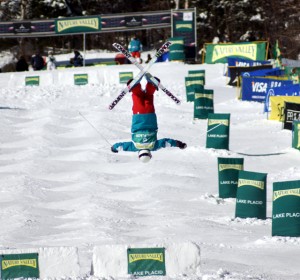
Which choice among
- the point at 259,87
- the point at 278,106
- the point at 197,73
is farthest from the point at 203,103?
the point at 197,73

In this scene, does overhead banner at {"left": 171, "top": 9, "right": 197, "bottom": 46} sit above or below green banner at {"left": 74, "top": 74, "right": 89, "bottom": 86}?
above

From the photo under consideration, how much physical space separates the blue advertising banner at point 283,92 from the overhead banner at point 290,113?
1.89 m

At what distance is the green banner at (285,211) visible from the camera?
17812 millimetres

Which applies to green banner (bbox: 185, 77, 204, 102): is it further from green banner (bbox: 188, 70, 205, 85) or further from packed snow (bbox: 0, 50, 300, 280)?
green banner (bbox: 188, 70, 205, 85)

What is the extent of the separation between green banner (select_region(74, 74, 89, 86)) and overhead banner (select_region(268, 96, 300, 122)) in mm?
10059

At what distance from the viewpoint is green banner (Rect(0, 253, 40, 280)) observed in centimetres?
1311

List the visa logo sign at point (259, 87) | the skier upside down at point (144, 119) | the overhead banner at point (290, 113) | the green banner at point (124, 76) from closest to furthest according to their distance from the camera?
the skier upside down at point (144, 119)
the overhead banner at point (290, 113)
the visa logo sign at point (259, 87)
the green banner at point (124, 76)

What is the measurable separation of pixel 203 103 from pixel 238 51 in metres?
9.83

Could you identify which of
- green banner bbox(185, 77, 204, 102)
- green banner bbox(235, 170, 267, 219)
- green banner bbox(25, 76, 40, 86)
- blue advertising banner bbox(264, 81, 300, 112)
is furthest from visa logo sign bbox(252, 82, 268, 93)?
green banner bbox(235, 170, 267, 219)

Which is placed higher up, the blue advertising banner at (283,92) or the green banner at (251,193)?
the blue advertising banner at (283,92)

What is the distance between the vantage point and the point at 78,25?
43.4 meters

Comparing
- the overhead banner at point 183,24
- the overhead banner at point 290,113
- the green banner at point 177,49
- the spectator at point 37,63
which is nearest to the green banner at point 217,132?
the overhead banner at point 290,113

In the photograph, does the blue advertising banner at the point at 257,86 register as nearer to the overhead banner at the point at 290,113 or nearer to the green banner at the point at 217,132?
the overhead banner at the point at 290,113

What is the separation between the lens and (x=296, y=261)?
15703mm
